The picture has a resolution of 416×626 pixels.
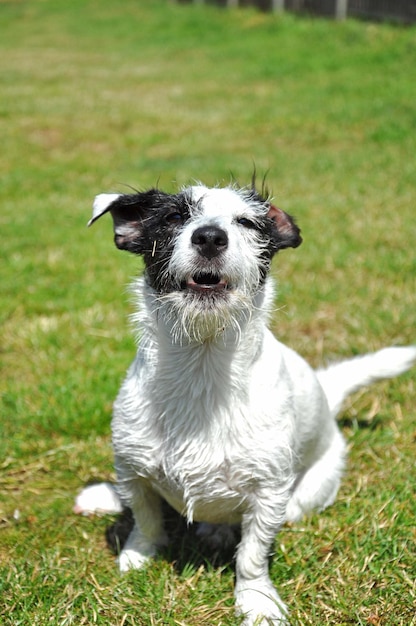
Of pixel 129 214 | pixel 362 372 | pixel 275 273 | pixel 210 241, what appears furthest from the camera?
pixel 275 273

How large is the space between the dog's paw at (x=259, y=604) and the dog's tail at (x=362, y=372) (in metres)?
1.01

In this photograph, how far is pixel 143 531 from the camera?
2.84m

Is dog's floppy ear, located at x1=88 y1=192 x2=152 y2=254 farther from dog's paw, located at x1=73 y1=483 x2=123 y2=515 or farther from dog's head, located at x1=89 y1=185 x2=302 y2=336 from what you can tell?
dog's paw, located at x1=73 y1=483 x2=123 y2=515

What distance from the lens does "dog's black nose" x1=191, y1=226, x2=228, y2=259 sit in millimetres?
2264

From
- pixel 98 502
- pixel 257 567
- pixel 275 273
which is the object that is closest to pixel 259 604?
pixel 257 567

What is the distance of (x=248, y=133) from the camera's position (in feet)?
30.9

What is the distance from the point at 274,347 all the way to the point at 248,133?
23.2ft

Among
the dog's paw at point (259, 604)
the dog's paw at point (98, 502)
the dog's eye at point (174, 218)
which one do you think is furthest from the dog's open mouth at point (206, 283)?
the dog's paw at point (98, 502)

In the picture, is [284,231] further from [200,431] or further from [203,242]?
[200,431]

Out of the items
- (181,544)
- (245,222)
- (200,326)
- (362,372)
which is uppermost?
(245,222)

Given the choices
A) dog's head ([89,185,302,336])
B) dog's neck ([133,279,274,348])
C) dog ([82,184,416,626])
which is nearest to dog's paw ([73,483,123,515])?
dog ([82,184,416,626])

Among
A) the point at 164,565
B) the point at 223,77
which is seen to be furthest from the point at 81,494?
the point at 223,77

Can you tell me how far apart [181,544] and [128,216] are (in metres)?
1.28

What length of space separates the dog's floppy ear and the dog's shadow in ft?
3.68
